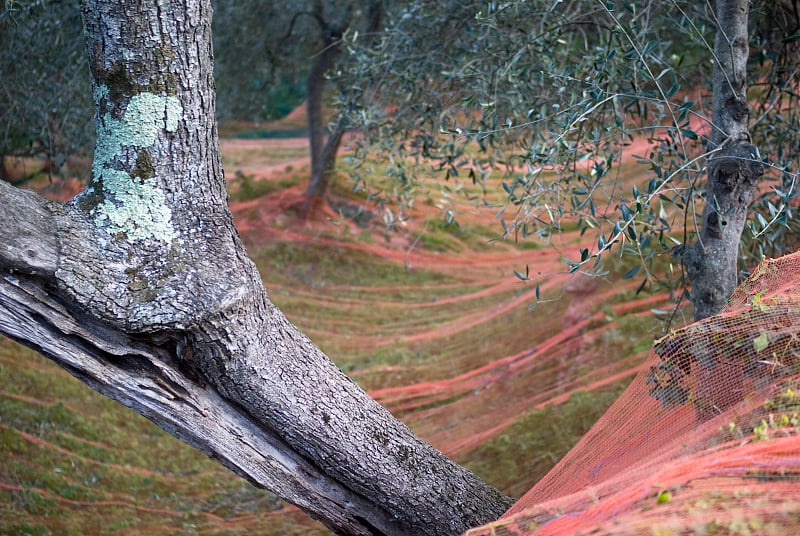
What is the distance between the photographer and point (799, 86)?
4441 millimetres

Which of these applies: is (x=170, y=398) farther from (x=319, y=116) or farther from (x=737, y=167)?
(x=319, y=116)

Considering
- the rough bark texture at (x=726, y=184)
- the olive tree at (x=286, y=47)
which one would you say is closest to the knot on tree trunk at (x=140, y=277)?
the rough bark texture at (x=726, y=184)

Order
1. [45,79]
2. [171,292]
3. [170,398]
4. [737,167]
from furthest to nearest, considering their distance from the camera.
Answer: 1. [45,79]
2. [737,167]
3. [170,398]
4. [171,292]

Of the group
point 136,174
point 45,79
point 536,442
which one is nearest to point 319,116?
point 45,79

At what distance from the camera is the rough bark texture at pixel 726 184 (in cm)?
364

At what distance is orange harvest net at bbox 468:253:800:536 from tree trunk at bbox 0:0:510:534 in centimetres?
92

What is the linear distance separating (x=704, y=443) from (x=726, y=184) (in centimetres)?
181

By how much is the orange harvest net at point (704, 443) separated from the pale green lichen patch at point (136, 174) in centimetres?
162

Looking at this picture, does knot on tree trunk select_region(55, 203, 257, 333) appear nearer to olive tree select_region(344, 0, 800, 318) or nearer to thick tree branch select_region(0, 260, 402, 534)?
thick tree branch select_region(0, 260, 402, 534)

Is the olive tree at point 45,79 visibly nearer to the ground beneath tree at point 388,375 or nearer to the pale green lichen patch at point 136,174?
the ground beneath tree at point 388,375

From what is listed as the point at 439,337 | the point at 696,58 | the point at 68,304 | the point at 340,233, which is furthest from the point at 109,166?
the point at 340,233

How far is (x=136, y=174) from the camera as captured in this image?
2801 mm

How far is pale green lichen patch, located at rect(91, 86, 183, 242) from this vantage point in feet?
Result: 9.11

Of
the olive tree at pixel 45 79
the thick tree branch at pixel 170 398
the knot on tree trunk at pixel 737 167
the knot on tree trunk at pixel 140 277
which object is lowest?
the thick tree branch at pixel 170 398
